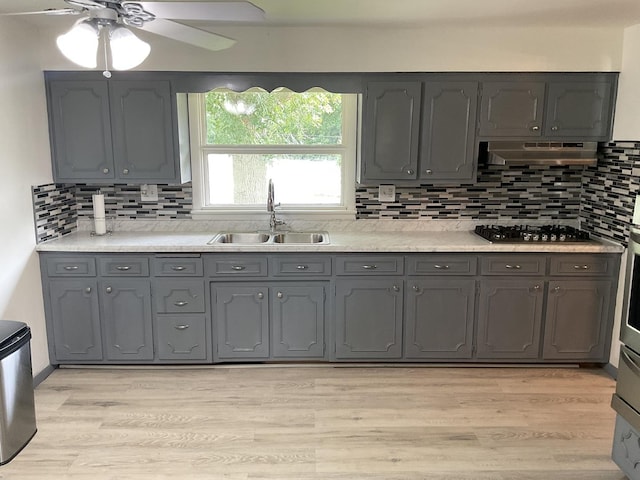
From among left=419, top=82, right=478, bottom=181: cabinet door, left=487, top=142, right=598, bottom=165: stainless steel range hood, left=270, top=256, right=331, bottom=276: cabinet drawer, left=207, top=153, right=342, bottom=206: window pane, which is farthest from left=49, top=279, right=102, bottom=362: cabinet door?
left=487, top=142, right=598, bottom=165: stainless steel range hood

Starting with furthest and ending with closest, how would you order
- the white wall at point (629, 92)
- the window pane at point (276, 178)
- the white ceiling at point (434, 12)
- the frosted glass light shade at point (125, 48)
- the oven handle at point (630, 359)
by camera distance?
the window pane at point (276, 178), the white wall at point (629, 92), the white ceiling at point (434, 12), the oven handle at point (630, 359), the frosted glass light shade at point (125, 48)

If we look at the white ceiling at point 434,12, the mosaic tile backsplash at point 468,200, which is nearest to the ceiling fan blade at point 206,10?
the white ceiling at point 434,12

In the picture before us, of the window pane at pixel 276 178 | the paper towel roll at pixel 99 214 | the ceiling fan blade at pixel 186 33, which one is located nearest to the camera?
the ceiling fan blade at pixel 186 33

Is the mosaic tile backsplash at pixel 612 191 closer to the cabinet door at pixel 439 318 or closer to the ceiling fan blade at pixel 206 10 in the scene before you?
the cabinet door at pixel 439 318

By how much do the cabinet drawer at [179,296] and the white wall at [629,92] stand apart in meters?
2.98

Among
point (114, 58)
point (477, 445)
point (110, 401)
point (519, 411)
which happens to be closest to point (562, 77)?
point (519, 411)

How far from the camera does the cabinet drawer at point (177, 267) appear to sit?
336 cm

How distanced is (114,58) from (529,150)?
2660 mm

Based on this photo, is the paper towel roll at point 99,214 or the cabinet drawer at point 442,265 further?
the paper towel roll at point 99,214

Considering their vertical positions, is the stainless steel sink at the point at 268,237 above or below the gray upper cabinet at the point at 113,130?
below

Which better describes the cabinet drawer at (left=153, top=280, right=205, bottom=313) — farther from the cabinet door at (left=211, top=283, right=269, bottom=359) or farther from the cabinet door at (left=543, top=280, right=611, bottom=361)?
the cabinet door at (left=543, top=280, right=611, bottom=361)

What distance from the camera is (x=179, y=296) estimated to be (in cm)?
340

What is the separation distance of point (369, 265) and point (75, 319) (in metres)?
2.04

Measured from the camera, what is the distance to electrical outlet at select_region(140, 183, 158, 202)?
12.5ft
